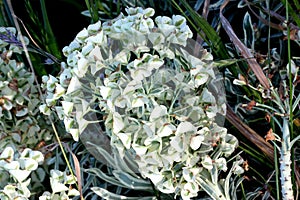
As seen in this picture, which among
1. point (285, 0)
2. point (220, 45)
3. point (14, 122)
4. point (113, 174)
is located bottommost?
point (113, 174)

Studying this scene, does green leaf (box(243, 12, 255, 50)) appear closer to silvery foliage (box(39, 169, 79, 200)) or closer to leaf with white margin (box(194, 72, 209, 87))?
leaf with white margin (box(194, 72, 209, 87))

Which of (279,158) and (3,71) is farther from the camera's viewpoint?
(3,71)

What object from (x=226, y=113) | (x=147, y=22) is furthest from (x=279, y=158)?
(x=147, y=22)

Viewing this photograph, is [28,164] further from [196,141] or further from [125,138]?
[196,141]

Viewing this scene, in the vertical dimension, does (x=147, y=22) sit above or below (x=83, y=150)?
above

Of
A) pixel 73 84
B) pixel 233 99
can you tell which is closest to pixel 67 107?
pixel 73 84

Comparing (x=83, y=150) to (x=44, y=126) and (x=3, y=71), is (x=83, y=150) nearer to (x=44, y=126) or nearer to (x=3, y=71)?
(x=44, y=126)

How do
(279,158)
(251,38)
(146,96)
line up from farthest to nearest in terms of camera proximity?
(251,38) → (279,158) → (146,96)
